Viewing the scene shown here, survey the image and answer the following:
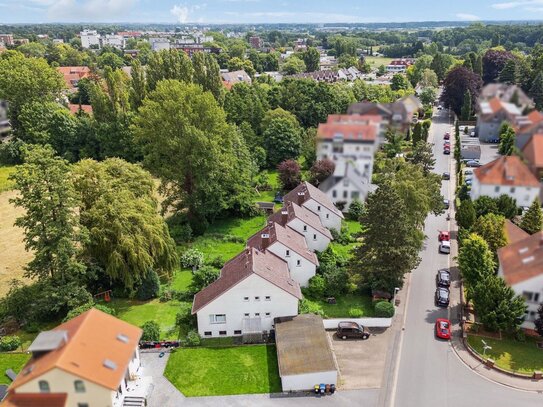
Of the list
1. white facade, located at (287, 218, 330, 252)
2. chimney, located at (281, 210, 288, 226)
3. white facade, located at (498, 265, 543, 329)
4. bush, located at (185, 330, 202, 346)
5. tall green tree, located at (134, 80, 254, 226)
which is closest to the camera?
white facade, located at (498, 265, 543, 329)

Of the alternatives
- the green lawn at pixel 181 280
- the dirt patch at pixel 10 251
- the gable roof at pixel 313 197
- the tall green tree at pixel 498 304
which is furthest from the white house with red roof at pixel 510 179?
the dirt patch at pixel 10 251

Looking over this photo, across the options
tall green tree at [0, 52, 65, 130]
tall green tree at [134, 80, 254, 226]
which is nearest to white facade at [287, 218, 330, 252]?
tall green tree at [134, 80, 254, 226]

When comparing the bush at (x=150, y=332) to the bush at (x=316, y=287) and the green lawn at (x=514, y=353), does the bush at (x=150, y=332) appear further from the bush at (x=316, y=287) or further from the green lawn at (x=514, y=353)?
the green lawn at (x=514, y=353)

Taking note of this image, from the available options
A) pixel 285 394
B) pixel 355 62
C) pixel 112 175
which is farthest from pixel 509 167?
pixel 355 62

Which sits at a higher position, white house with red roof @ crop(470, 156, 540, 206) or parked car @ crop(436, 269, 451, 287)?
white house with red roof @ crop(470, 156, 540, 206)

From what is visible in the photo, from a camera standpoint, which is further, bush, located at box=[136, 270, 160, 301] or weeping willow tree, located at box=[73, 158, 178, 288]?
bush, located at box=[136, 270, 160, 301]

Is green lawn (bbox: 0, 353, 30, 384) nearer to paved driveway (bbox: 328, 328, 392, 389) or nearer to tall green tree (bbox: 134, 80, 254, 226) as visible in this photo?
paved driveway (bbox: 328, 328, 392, 389)

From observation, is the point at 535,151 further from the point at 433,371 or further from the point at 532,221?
the point at 532,221
